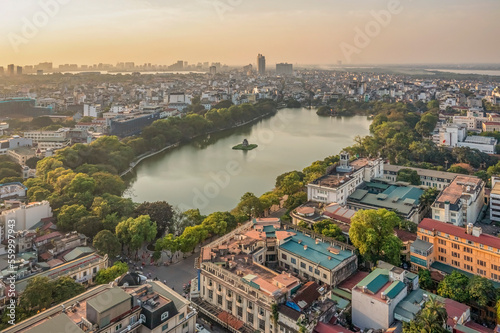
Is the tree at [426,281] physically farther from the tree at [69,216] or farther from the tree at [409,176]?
the tree at [69,216]

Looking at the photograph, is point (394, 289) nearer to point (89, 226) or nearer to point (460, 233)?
point (460, 233)

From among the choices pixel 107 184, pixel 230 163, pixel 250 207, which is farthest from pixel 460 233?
pixel 230 163

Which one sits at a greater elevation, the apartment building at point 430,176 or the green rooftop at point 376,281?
the apartment building at point 430,176

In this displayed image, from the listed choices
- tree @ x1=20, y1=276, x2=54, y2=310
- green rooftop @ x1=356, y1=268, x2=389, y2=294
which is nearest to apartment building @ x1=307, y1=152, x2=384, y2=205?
green rooftop @ x1=356, y1=268, x2=389, y2=294

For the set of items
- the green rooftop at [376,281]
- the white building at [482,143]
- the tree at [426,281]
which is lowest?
the tree at [426,281]

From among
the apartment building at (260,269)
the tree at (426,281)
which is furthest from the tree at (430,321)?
the tree at (426,281)

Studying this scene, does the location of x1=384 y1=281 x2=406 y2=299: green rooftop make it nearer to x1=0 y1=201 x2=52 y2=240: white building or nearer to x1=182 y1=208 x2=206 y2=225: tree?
x1=182 y1=208 x2=206 y2=225: tree
